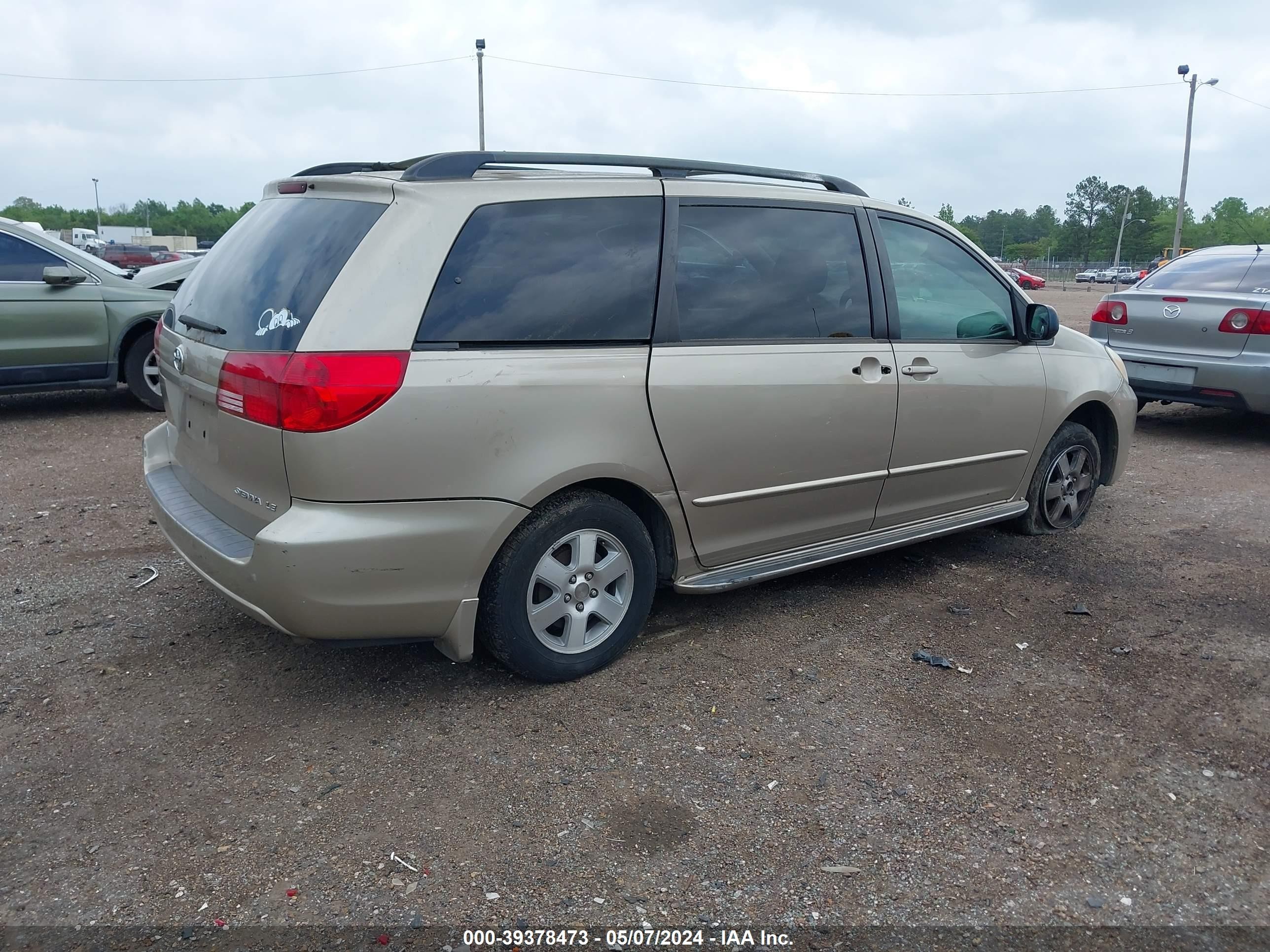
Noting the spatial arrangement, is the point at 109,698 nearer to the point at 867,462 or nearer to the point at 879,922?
the point at 879,922

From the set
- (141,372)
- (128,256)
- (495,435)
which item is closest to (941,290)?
(495,435)

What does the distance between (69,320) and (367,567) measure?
6440mm

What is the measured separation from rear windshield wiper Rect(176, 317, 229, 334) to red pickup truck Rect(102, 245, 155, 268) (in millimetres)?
38301

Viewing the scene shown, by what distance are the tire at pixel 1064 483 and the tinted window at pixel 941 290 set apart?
0.78 metres

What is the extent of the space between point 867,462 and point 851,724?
130 cm

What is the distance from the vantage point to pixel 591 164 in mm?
3730

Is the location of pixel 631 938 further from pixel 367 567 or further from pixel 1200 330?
pixel 1200 330

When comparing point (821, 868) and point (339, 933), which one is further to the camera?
point (821, 868)

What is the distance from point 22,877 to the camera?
2.62m

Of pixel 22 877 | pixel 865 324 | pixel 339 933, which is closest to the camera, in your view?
pixel 339 933

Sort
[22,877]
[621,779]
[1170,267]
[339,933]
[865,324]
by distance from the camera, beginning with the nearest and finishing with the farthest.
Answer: [339,933] < [22,877] < [621,779] < [865,324] < [1170,267]

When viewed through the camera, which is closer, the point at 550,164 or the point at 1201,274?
the point at 550,164

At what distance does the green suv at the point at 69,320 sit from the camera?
26.2ft

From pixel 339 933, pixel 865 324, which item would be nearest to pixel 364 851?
pixel 339 933
